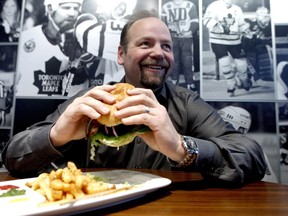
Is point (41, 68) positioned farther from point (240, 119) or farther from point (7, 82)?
point (240, 119)

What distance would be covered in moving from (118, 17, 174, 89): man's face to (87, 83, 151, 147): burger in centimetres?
74

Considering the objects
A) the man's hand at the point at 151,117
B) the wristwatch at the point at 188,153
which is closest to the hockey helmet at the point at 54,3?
the man's hand at the point at 151,117

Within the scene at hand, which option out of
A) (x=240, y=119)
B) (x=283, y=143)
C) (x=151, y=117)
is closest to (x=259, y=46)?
(x=240, y=119)

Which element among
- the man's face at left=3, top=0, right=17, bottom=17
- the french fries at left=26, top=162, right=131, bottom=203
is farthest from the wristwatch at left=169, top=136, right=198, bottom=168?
the man's face at left=3, top=0, right=17, bottom=17

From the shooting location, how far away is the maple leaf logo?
2.80m

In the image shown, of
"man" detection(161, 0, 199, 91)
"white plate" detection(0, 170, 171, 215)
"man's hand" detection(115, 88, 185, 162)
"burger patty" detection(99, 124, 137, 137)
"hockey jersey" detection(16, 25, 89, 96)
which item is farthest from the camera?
"hockey jersey" detection(16, 25, 89, 96)

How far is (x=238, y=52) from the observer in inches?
106

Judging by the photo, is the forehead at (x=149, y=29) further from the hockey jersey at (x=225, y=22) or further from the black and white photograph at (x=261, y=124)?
the black and white photograph at (x=261, y=124)

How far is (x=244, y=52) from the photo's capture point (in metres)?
2.69

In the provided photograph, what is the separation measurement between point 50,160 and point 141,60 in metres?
0.97

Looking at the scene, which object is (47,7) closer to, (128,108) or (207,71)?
(207,71)

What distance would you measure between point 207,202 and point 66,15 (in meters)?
2.66

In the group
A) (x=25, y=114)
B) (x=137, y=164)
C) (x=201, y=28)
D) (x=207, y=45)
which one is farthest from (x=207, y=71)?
(x=25, y=114)

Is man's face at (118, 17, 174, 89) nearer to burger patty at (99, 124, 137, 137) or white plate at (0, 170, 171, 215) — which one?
burger patty at (99, 124, 137, 137)
